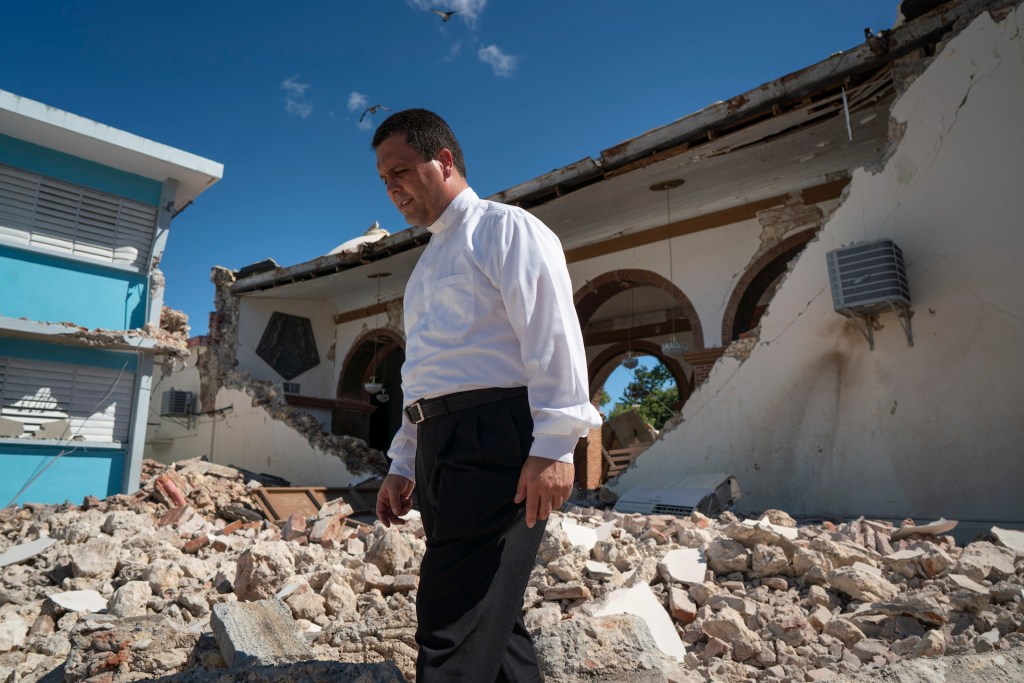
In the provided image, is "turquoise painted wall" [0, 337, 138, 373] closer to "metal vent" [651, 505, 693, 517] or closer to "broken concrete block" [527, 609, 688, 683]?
"metal vent" [651, 505, 693, 517]

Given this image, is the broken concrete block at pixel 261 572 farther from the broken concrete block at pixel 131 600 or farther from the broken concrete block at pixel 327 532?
the broken concrete block at pixel 327 532

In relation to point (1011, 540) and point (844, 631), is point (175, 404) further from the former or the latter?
point (1011, 540)

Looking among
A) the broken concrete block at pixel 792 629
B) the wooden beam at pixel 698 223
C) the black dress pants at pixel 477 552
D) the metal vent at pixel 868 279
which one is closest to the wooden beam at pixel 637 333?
the wooden beam at pixel 698 223

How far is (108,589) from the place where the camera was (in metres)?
3.68

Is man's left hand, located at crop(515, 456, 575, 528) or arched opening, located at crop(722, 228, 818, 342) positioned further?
arched opening, located at crop(722, 228, 818, 342)

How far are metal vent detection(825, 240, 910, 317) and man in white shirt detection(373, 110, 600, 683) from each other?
16.6 ft

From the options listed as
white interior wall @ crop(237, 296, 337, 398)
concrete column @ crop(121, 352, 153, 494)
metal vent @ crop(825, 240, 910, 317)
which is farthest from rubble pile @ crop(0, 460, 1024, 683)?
white interior wall @ crop(237, 296, 337, 398)

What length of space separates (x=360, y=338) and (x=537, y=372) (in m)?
13.6

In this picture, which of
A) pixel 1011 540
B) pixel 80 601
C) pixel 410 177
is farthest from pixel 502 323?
pixel 1011 540

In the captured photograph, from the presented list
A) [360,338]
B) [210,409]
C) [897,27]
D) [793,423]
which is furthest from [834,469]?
[210,409]

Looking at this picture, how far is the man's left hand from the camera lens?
1329 millimetres

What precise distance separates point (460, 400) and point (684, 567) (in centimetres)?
225

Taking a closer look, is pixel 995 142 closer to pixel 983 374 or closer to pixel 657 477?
pixel 983 374

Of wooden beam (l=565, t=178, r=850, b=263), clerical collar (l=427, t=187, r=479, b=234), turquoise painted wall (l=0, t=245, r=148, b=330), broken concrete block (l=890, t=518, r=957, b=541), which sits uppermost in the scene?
wooden beam (l=565, t=178, r=850, b=263)
